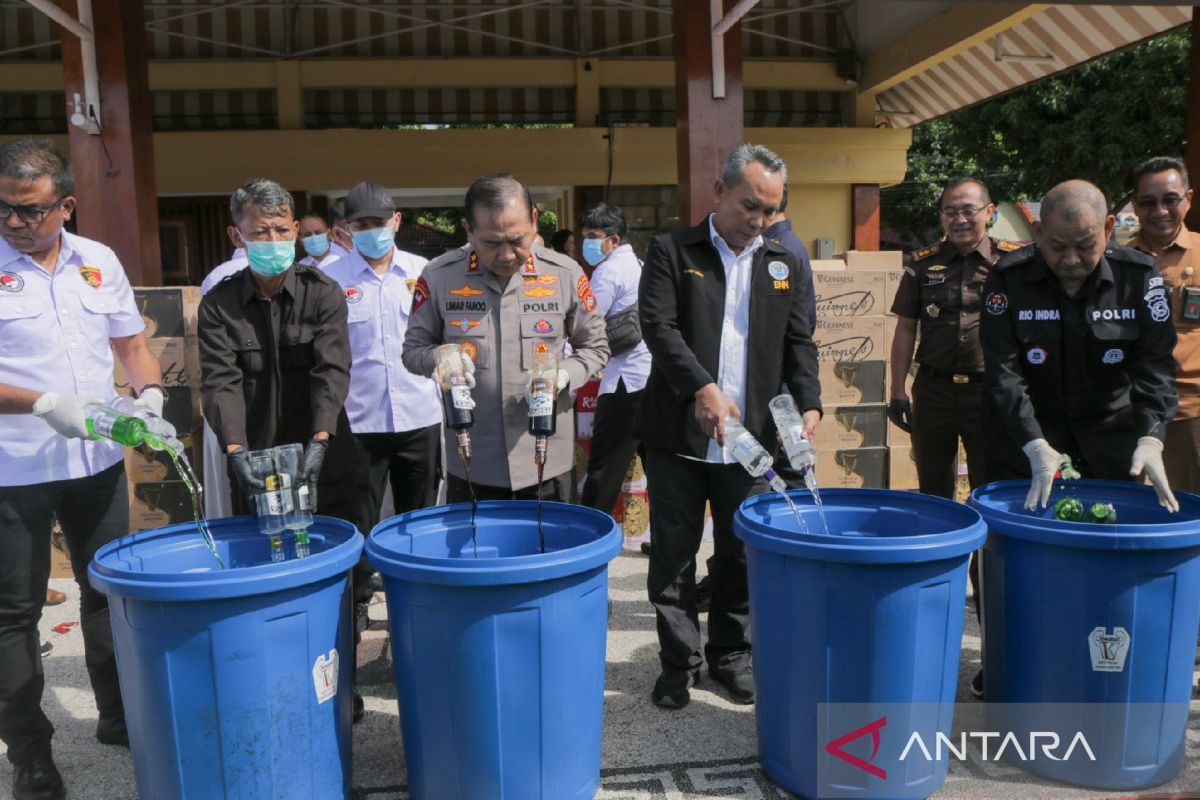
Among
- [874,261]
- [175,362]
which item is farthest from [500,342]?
[874,261]

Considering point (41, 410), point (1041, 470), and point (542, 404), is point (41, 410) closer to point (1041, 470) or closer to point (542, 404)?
point (542, 404)

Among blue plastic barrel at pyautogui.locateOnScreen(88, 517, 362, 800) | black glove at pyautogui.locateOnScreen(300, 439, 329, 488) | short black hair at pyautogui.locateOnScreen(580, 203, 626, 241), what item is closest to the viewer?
blue plastic barrel at pyautogui.locateOnScreen(88, 517, 362, 800)

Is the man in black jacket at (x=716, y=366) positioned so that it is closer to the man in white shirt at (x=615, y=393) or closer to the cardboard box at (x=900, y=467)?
the man in white shirt at (x=615, y=393)

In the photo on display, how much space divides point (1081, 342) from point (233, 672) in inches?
115

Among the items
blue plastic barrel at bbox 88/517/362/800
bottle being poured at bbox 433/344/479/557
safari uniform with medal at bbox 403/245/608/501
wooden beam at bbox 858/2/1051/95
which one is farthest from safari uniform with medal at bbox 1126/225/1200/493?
wooden beam at bbox 858/2/1051/95

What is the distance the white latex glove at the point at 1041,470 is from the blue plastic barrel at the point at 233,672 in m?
2.16

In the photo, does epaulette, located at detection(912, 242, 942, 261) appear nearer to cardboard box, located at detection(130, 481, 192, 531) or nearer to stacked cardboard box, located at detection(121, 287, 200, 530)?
stacked cardboard box, located at detection(121, 287, 200, 530)

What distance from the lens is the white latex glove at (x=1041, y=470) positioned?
9.86ft

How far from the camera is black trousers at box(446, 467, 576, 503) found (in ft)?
11.2

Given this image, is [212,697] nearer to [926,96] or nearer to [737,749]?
[737,749]

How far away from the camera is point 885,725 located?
105 inches

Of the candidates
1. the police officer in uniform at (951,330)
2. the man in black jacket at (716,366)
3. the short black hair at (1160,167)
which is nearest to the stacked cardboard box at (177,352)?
the man in black jacket at (716,366)

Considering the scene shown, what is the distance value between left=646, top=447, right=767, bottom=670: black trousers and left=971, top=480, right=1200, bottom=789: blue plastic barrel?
0.89 metres

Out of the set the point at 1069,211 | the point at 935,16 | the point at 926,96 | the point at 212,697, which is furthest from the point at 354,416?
the point at 926,96
